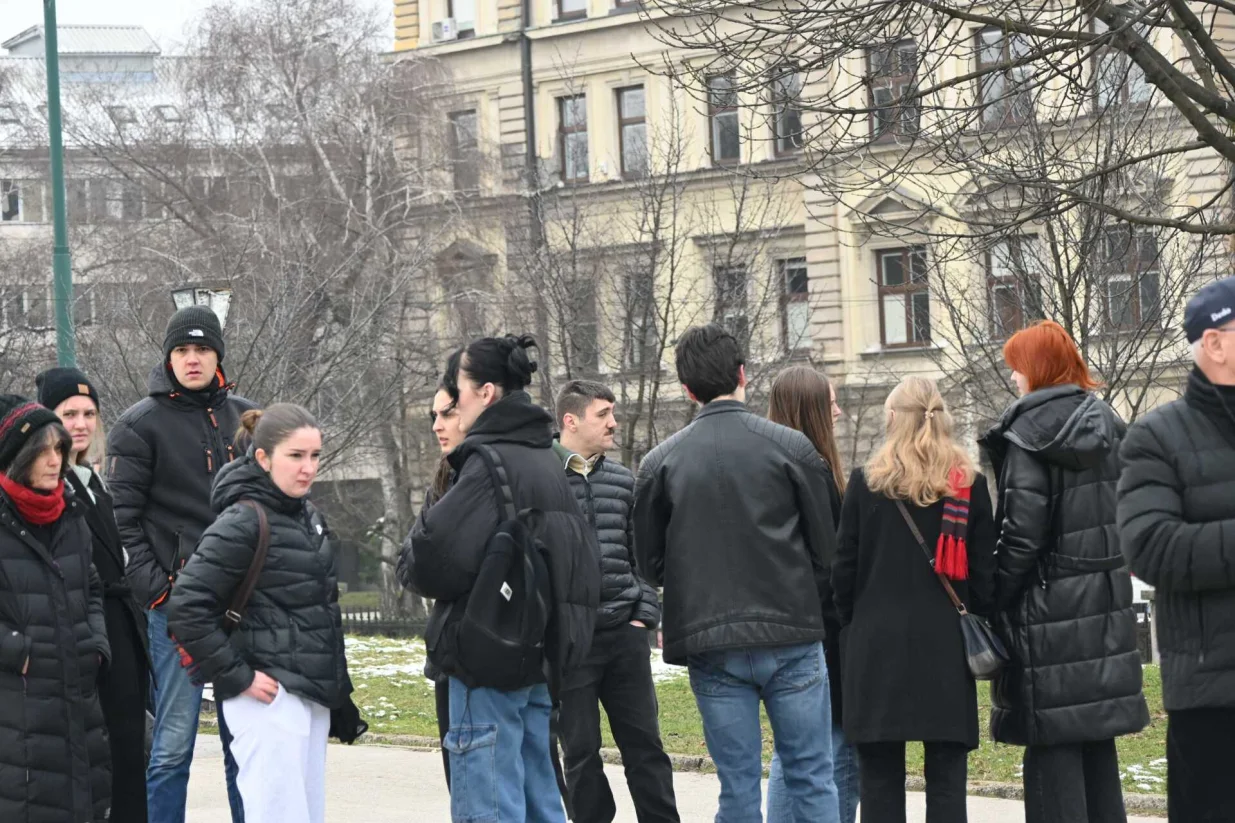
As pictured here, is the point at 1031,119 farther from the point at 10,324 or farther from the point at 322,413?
the point at 10,324

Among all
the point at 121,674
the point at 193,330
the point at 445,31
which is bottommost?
the point at 121,674

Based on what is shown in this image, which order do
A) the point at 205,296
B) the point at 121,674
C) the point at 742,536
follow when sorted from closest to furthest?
the point at 742,536 < the point at 121,674 < the point at 205,296

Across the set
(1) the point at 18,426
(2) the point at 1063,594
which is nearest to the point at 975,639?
(2) the point at 1063,594

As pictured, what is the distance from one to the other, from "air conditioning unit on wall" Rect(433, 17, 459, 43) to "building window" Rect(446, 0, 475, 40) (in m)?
0.07

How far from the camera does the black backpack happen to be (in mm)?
5918

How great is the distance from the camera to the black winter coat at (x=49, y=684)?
20.6 ft

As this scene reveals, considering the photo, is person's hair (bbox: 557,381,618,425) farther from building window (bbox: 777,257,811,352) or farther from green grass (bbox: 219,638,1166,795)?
building window (bbox: 777,257,811,352)

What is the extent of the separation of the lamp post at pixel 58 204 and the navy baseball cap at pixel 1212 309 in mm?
13037

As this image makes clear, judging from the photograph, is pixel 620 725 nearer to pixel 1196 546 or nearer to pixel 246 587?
pixel 246 587

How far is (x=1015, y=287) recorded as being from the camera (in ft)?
61.2

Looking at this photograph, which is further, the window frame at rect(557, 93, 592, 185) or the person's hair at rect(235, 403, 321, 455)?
the window frame at rect(557, 93, 592, 185)

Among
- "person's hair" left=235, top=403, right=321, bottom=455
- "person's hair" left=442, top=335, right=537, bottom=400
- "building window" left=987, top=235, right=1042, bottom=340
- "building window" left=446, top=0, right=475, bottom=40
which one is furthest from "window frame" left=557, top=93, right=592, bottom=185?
"person's hair" left=442, top=335, right=537, bottom=400

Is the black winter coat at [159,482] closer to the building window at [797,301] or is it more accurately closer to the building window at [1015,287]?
the building window at [1015,287]

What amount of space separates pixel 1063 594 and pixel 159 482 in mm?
3802
